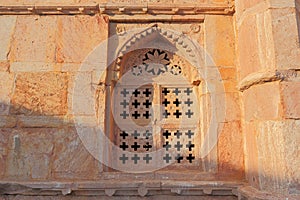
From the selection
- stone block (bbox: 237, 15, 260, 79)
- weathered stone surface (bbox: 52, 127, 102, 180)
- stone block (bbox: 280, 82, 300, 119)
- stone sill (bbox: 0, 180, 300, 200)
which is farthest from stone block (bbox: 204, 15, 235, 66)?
weathered stone surface (bbox: 52, 127, 102, 180)

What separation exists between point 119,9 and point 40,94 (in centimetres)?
129

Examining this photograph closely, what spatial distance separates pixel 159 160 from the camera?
3.23m

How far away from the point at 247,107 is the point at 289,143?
1.89 ft

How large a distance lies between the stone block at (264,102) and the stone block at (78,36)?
171 cm

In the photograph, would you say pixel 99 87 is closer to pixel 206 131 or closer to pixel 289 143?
pixel 206 131

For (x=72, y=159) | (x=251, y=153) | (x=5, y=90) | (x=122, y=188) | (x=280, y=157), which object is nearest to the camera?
(x=280, y=157)

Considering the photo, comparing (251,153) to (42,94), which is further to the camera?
(42,94)

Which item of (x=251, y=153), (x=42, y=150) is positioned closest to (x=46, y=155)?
(x=42, y=150)

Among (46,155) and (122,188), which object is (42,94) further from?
(122,188)

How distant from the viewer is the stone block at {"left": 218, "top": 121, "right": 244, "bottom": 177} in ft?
9.93

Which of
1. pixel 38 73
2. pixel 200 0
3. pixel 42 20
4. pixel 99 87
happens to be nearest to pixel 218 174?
pixel 99 87

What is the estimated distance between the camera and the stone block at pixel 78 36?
3.27m

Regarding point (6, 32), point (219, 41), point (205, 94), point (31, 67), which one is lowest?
point (205, 94)

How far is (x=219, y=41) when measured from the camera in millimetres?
3334
